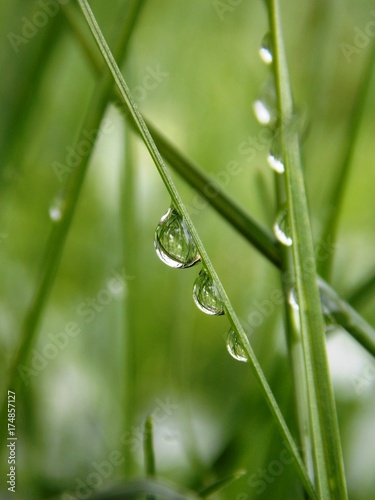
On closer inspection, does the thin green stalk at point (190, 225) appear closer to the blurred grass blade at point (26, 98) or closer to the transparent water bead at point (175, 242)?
the transparent water bead at point (175, 242)

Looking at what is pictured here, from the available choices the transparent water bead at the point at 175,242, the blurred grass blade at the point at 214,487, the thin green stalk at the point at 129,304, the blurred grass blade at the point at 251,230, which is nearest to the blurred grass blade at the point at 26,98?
the thin green stalk at the point at 129,304

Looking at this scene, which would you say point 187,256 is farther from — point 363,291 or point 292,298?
point 363,291

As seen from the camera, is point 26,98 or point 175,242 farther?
point 26,98

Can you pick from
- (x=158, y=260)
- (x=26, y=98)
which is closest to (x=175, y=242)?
(x=26, y=98)

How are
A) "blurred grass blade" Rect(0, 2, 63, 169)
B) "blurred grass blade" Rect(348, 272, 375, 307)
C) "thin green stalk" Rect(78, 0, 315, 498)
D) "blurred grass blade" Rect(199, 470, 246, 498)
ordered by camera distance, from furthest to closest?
"blurred grass blade" Rect(0, 2, 63, 169) → "blurred grass blade" Rect(348, 272, 375, 307) → "blurred grass blade" Rect(199, 470, 246, 498) → "thin green stalk" Rect(78, 0, 315, 498)

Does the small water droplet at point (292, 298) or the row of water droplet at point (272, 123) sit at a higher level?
the row of water droplet at point (272, 123)

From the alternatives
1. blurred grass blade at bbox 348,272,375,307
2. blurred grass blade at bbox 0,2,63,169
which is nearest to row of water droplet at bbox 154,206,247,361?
blurred grass blade at bbox 348,272,375,307

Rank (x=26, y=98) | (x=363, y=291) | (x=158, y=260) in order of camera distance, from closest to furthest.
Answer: (x=363, y=291) → (x=26, y=98) → (x=158, y=260)

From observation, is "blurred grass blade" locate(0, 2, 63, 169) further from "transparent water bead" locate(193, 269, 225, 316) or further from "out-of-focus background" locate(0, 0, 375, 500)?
"transparent water bead" locate(193, 269, 225, 316)
